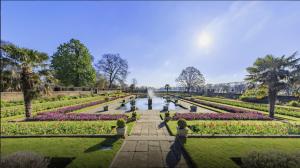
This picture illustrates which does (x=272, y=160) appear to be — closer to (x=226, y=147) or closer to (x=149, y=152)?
(x=226, y=147)

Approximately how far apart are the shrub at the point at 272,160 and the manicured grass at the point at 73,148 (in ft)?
13.4

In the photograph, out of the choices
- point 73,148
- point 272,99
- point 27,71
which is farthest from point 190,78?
point 73,148

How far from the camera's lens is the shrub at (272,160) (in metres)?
3.55

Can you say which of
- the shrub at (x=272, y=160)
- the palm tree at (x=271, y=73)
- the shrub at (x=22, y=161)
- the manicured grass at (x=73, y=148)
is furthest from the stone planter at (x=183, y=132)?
the palm tree at (x=271, y=73)

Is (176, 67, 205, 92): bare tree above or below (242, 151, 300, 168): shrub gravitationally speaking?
above

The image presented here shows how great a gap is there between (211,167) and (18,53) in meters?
13.2

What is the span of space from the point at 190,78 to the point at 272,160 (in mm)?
56043

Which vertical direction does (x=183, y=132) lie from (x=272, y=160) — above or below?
below

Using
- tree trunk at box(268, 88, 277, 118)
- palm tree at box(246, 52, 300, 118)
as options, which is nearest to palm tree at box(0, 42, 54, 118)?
palm tree at box(246, 52, 300, 118)

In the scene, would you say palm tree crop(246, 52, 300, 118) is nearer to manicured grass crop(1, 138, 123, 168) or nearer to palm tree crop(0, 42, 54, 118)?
manicured grass crop(1, 138, 123, 168)

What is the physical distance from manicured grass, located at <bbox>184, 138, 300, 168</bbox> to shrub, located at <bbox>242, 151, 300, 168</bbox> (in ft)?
4.25

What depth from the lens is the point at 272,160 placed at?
12.0ft

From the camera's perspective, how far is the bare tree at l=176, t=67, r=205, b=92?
185 ft

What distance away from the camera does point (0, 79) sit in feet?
28.0
